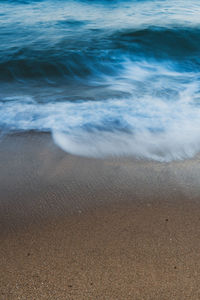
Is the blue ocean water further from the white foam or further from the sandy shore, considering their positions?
the sandy shore

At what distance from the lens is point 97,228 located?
2137 mm

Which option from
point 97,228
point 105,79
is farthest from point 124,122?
point 105,79

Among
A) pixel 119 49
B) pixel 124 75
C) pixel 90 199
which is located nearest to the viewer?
pixel 90 199

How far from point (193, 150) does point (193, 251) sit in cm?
148

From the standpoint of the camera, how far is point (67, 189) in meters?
2.54

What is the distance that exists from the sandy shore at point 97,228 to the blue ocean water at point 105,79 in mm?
400

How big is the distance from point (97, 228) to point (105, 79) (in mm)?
4510

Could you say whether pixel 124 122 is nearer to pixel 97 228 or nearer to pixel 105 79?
pixel 97 228

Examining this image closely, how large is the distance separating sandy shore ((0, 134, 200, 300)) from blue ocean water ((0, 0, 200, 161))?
0.40 meters

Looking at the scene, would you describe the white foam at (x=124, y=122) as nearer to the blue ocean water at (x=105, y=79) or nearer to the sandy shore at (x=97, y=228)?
the blue ocean water at (x=105, y=79)

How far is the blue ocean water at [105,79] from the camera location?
3.48 m

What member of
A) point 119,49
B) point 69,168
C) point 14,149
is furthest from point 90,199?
point 119,49

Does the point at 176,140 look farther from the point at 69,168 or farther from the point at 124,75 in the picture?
the point at 124,75

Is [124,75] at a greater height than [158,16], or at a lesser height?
lesser
